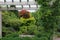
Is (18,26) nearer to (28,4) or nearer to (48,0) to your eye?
(28,4)

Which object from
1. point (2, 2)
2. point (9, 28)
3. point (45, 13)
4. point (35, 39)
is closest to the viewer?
point (35, 39)

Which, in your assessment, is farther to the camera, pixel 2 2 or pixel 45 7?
pixel 2 2

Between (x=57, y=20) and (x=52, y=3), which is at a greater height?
(x=52, y=3)

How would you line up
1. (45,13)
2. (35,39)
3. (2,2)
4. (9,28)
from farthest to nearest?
(9,28) < (2,2) < (45,13) < (35,39)

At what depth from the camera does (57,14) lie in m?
11.8

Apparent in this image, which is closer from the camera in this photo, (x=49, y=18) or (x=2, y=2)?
(x=49, y=18)

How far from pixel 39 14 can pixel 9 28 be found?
6119 millimetres

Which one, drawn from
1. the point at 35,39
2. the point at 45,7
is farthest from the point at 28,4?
the point at 35,39

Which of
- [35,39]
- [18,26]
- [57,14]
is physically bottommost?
[18,26]

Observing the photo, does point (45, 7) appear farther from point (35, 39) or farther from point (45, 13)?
point (35, 39)

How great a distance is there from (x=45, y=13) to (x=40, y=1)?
58 cm

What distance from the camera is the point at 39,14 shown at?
11.7m

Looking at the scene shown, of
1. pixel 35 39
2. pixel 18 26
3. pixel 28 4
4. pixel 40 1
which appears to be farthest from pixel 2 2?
pixel 18 26

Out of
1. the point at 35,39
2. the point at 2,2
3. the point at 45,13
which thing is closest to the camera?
the point at 35,39
